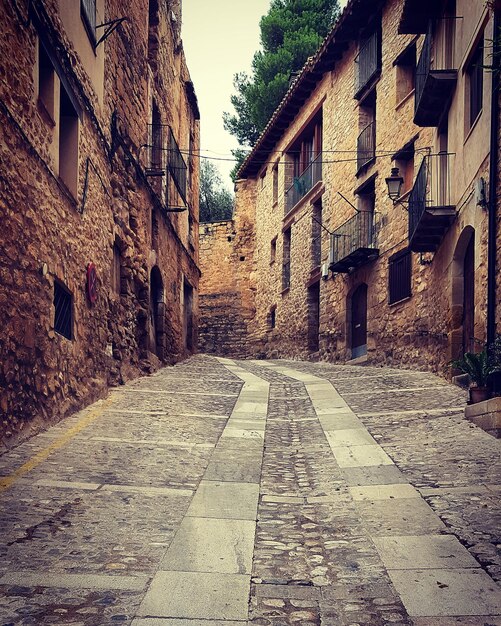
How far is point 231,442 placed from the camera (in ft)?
23.4

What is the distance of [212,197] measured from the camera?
38.3 m

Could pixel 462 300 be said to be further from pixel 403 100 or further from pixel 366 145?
pixel 366 145

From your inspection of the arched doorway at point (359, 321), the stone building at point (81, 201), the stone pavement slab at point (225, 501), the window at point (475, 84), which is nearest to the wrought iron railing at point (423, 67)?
the window at point (475, 84)

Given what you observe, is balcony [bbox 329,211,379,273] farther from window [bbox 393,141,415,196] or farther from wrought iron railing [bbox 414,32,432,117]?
wrought iron railing [bbox 414,32,432,117]

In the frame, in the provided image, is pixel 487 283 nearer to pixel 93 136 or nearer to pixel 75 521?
pixel 93 136

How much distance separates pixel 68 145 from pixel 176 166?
7555 mm

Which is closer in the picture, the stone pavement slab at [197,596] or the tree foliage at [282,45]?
the stone pavement slab at [197,596]

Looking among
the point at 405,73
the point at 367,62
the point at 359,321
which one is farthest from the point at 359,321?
the point at 367,62

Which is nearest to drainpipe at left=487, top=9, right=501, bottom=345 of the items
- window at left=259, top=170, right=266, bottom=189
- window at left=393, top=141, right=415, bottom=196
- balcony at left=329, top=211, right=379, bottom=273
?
window at left=393, top=141, right=415, bottom=196

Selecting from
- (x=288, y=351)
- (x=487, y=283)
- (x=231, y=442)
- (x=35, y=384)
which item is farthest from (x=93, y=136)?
(x=288, y=351)

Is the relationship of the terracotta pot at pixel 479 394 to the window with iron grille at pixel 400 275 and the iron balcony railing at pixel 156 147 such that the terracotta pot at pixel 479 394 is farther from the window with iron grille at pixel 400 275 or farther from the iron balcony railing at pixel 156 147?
the iron balcony railing at pixel 156 147

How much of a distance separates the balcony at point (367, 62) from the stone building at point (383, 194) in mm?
36

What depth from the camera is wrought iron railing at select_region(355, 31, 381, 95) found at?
17.7 meters

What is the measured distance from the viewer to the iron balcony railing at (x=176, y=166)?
50.2 ft
